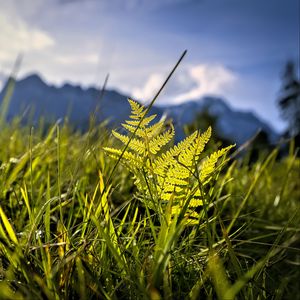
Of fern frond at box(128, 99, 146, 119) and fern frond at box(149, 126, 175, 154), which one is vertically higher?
fern frond at box(128, 99, 146, 119)

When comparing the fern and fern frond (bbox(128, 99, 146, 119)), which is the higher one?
fern frond (bbox(128, 99, 146, 119))

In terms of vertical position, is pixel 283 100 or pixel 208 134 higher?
pixel 283 100

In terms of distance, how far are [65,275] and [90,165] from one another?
46.8 inches

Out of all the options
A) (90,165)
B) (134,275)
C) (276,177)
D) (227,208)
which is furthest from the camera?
(276,177)

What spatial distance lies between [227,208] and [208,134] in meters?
1.35

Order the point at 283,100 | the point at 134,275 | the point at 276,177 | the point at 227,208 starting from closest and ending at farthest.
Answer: the point at 134,275
the point at 227,208
the point at 276,177
the point at 283,100

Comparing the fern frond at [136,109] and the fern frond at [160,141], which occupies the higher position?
the fern frond at [136,109]

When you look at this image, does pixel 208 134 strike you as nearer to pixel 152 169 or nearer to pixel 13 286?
pixel 152 169

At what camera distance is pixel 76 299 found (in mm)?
760

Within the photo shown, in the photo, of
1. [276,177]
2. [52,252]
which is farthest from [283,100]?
[52,252]

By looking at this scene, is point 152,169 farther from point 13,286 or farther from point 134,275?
A: point 13,286

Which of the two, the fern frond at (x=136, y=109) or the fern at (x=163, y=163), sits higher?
the fern frond at (x=136, y=109)

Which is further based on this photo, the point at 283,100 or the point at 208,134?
the point at 283,100

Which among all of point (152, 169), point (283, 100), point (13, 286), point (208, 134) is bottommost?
point (13, 286)
